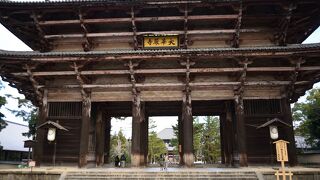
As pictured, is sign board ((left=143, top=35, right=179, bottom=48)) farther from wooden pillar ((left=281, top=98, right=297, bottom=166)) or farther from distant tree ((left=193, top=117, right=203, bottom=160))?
distant tree ((left=193, top=117, right=203, bottom=160))

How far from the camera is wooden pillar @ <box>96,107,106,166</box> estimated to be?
19.2 m

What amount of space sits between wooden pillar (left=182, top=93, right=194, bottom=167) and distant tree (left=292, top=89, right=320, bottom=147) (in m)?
14.4

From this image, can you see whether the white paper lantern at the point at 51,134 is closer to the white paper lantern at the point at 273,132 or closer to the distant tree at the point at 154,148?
the white paper lantern at the point at 273,132

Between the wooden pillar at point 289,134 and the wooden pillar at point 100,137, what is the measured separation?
38.9 feet

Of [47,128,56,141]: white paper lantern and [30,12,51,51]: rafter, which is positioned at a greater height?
[30,12,51,51]: rafter

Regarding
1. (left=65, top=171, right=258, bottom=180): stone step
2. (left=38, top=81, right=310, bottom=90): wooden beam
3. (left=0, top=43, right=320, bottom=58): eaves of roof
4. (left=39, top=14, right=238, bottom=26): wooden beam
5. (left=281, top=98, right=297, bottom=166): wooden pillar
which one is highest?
(left=39, top=14, right=238, bottom=26): wooden beam

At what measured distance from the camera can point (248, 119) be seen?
16.0 m

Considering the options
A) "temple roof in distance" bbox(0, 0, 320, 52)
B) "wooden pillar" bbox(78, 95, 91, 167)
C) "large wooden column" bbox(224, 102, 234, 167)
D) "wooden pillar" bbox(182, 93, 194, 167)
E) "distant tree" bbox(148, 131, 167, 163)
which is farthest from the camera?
"distant tree" bbox(148, 131, 167, 163)

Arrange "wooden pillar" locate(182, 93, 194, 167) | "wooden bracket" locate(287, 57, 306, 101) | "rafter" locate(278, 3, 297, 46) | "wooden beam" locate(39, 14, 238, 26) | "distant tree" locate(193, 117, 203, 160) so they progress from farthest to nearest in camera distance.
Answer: "distant tree" locate(193, 117, 203, 160)
"wooden beam" locate(39, 14, 238, 26)
"wooden pillar" locate(182, 93, 194, 167)
"rafter" locate(278, 3, 297, 46)
"wooden bracket" locate(287, 57, 306, 101)

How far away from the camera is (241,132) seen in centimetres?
1527

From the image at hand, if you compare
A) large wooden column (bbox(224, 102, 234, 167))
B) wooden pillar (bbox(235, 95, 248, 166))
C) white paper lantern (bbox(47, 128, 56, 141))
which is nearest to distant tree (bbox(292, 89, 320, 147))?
large wooden column (bbox(224, 102, 234, 167))

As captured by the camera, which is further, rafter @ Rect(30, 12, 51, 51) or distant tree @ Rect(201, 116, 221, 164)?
distant tree @ Rect(201, 116, 221, 164)

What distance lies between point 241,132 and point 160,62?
606cm

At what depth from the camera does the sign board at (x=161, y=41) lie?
16.3 m
